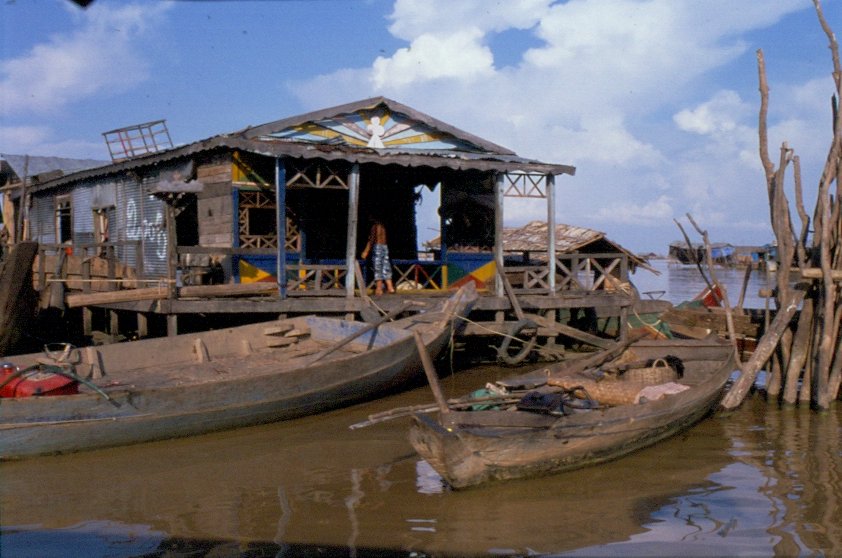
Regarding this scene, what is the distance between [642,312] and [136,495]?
1096 centimetres

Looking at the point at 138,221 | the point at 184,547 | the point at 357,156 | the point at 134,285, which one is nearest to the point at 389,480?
the point at 184,547

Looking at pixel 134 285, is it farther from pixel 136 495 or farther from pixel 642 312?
pixel 642 312

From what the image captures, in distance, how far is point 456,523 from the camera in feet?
20.7

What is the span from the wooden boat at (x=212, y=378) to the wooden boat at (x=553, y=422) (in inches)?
73.7

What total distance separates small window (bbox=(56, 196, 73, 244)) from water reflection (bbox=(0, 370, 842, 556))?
490 inches

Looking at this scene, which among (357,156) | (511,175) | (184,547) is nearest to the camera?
(184,547)

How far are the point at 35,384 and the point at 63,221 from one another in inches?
507

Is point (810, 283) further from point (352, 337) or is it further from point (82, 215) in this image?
point (82, 215)

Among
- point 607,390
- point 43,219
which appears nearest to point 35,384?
point 607,390

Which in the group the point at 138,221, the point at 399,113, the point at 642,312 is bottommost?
the point at 642,312

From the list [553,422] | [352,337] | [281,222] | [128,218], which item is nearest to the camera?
[553,422]

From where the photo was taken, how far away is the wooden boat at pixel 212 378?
7.95 m

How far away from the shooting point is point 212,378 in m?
9.76

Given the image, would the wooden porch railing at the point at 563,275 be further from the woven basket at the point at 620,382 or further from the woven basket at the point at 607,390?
the woven basket at the point at 607,390
